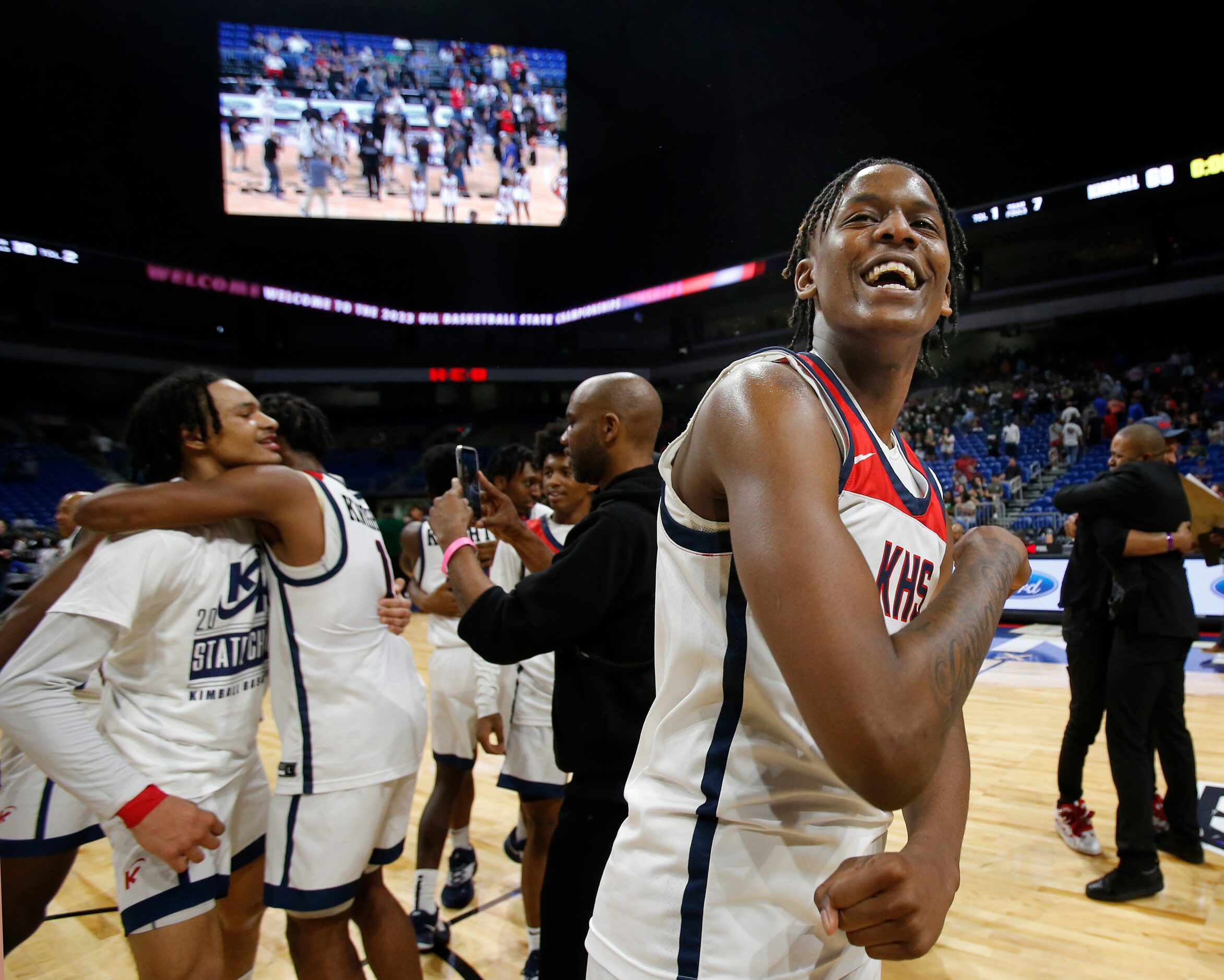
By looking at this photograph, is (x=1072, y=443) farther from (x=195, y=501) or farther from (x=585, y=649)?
(x=195, y=501)

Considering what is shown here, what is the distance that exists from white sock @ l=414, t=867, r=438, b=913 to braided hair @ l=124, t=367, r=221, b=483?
5.78ft

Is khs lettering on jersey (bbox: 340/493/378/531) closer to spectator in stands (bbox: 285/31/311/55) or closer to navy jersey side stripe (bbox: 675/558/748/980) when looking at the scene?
navy jersey side stripe (bbox: 675/558/748/980)

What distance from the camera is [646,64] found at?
1048 centimetres

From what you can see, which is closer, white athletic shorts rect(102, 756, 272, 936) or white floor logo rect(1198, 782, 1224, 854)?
white athletic shorts rect(102, 756, 272, 936)

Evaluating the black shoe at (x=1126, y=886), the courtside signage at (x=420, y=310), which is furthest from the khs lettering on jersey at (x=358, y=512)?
the courtside signage at (x=420, y=310)

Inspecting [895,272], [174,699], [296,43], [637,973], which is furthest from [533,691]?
[296,43]

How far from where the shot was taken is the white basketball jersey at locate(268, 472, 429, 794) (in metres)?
1.90

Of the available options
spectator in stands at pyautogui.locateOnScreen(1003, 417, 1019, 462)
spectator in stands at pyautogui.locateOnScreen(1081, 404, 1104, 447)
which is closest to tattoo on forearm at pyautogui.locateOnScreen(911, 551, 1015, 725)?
spectator in stands at pyautogui.locateOnScreen(1003, 417, 1019, 462)

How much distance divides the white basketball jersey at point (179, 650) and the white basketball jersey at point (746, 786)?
4.28 ft

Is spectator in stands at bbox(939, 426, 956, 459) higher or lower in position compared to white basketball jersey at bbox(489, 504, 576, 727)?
higher

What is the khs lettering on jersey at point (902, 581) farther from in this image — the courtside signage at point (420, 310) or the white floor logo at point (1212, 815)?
the courtside signage at point (420, 310)

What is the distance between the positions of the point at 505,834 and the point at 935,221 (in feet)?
11.8

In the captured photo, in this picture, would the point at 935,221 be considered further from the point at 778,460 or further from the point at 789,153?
the point at 789,153

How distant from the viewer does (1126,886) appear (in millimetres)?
2971
